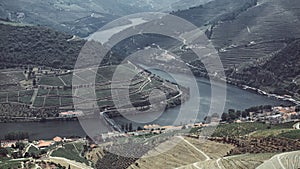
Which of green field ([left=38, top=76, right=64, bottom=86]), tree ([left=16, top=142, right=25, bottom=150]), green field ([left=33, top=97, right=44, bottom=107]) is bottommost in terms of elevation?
green field ([left=33, top=97, right=44, bottom=107])

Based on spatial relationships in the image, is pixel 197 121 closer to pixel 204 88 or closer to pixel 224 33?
pixel 204 88

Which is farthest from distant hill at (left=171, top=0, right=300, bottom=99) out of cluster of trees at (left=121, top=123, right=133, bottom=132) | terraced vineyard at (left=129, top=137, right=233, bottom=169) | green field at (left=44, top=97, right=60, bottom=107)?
terraced vineyard at (left=129, top=137, right=233, bottom=169)

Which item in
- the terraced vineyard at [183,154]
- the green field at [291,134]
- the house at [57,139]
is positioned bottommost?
the house at [57,139]

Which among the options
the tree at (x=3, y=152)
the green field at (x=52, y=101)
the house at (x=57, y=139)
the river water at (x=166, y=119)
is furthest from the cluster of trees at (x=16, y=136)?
the green field at (x=52, y=101)

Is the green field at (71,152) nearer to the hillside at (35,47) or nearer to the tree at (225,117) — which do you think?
the tree at (225,117)

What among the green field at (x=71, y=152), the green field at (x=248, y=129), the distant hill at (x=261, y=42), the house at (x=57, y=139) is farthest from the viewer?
the distant hill at (x=261, y=42)

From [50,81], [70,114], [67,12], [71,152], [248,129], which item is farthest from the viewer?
[67,12]

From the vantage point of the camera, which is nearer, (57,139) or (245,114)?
(57,139)

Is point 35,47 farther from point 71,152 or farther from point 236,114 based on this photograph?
point 71,152

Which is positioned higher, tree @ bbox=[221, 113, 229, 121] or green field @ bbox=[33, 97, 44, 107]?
green field @ bbox=[33, 97, 44, 107]

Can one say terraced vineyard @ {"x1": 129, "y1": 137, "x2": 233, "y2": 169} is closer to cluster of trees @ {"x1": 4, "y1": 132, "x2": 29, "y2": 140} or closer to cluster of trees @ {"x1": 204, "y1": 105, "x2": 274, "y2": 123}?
cluster of trees @ {"x1": 204, "y1": 105, "x2": 274, "y2": 123}

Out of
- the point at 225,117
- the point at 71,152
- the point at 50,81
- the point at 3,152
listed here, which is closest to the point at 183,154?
the point at 71,152

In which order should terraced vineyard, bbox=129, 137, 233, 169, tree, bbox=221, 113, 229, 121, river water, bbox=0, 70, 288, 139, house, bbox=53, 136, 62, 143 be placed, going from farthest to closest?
tree, bbox=221, 113, 229, 121, river water, bbox=0, 70, 288, 139, house, bbox=53, 136, 62, 143, terraced vineyard, bbox=129, 137, 233, 169
